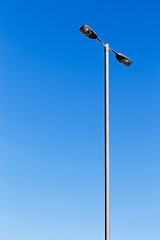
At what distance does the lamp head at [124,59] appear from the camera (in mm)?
9047

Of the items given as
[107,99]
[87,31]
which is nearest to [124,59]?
[87,31]

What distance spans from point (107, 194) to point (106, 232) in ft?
2.58

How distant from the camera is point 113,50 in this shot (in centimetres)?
894

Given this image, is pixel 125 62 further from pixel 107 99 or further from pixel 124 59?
pixel 107 99

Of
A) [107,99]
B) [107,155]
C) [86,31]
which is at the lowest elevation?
[107,155]

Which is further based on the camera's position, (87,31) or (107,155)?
(87,31)

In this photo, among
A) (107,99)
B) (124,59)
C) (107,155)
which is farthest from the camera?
(124,59)

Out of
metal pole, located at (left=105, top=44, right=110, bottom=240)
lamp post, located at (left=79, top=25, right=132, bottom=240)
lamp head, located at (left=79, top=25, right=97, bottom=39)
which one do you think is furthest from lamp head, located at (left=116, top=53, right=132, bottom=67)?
lamp head, located at (left=79, top=25, right=97, bottom=39)

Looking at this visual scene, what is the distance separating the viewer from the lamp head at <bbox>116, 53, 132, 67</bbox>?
9.05 meters

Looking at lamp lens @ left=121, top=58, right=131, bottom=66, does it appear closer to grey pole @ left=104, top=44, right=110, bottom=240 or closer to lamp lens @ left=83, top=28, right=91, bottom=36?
grey pole @ left=104, top=44, right=110, bottom=240

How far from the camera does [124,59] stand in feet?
29.9

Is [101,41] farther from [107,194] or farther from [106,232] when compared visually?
[106,232]

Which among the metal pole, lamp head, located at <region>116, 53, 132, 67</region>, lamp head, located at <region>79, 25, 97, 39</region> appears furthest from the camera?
A: lamp head, located at <region>116, 53, 132, 67</region>

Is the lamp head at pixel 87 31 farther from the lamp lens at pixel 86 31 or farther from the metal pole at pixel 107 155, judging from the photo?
the metal pole at pixel 107 155
